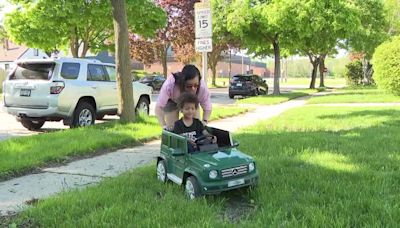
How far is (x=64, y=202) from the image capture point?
4703 millimetres

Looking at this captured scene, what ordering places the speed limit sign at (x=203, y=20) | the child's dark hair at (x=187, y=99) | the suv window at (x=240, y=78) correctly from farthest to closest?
the suv window at (x=240, y=78), the speed limit sign at (x=203, y=20), the child's dark hair at (x=187, y=99)

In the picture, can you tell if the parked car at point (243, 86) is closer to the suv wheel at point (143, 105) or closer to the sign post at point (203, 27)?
the suv wheel at point (143, 105)

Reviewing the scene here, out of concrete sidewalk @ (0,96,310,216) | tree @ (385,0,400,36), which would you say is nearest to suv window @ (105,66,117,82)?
concrete sidewalk @ (0,96,310,216)

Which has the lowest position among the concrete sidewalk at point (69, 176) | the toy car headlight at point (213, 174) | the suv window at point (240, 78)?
the concrete sidewalk at point (69, 176)

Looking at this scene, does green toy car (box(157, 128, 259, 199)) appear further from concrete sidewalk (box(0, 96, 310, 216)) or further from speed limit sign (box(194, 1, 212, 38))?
speed limit sign (box(194, 1, 212, 38))

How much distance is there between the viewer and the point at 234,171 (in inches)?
187

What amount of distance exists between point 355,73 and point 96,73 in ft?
137

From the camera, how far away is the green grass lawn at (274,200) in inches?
160

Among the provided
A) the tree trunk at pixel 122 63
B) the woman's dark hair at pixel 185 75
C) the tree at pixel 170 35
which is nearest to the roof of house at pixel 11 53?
the tree at pixel 170 35

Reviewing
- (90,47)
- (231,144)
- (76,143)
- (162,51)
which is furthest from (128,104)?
(162,51)

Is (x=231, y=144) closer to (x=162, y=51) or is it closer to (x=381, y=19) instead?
(x=381, y=19)

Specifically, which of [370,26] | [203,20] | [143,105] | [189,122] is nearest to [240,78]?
[370,26]

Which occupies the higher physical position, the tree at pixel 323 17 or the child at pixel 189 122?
the tree at pixel 323 17

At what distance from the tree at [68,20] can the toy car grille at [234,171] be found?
59.5 ft
